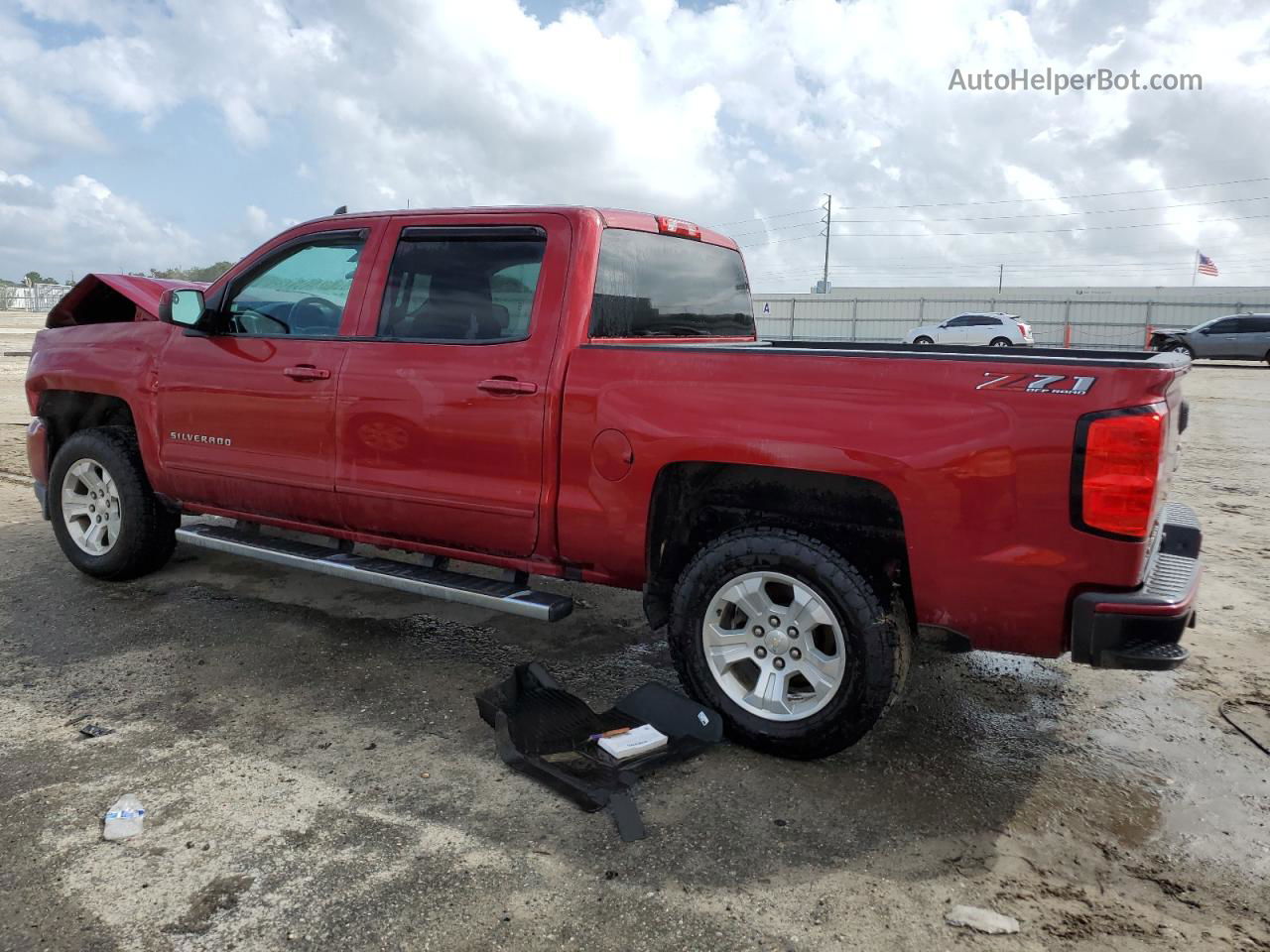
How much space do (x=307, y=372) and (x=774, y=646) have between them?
244 cm

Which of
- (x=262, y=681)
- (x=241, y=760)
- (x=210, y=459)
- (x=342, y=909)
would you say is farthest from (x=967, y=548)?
(x=210, y=459)

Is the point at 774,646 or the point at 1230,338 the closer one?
the point at 774,646

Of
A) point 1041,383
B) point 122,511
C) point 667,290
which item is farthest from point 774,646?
point 122,511

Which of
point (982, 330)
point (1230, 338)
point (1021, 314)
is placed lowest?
point (1230, 338)

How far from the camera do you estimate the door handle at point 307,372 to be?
4.23 m

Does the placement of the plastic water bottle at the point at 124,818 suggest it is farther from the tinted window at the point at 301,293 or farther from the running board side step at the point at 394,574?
the tinted window at the point at 301,293

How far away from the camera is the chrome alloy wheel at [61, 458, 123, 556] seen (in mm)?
5250

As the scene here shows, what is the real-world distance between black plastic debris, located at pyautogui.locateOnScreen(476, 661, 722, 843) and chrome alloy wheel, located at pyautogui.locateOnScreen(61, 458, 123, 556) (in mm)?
2810

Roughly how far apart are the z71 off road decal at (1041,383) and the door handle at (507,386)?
65.5 inches

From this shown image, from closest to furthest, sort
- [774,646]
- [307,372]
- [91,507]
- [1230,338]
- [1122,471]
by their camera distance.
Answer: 1. [1122,471]
2. [774,646]
3. [307,372]
4. [91,507]
5. [1230,338]

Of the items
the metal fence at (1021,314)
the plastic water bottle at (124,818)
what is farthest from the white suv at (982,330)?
the plastic water bottle at (124,818)

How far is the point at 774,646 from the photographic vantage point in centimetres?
335

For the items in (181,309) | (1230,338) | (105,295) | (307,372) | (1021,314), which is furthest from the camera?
(1021,314)

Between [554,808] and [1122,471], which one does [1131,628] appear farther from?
[554,808]
